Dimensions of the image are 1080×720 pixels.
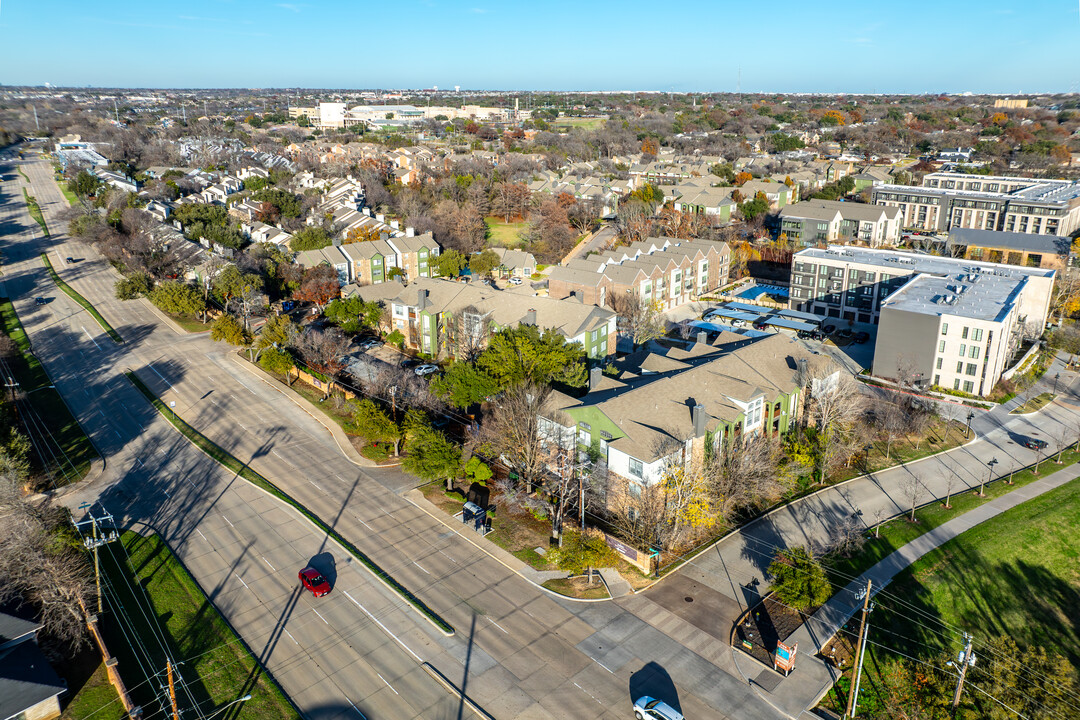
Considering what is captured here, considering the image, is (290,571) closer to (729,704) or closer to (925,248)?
(729,704)

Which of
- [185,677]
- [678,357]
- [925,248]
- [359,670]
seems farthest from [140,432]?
[925,248]

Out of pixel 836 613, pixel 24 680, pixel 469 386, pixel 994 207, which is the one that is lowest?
pixel 836 613

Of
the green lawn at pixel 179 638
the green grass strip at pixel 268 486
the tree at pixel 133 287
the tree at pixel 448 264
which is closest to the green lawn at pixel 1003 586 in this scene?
the green grass strip at pixel 268 486

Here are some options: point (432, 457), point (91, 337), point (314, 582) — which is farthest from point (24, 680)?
point (91, 337)

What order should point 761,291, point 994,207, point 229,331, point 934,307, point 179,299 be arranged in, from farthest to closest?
point 994,207 < point 761,291 < point 179,299 < point 229,331 < point 934,307

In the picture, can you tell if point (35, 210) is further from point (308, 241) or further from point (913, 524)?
point (913, 524)

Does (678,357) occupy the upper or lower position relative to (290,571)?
upper

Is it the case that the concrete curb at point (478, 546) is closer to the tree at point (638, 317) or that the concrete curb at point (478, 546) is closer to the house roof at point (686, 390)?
the house roof at point (686, 390)
